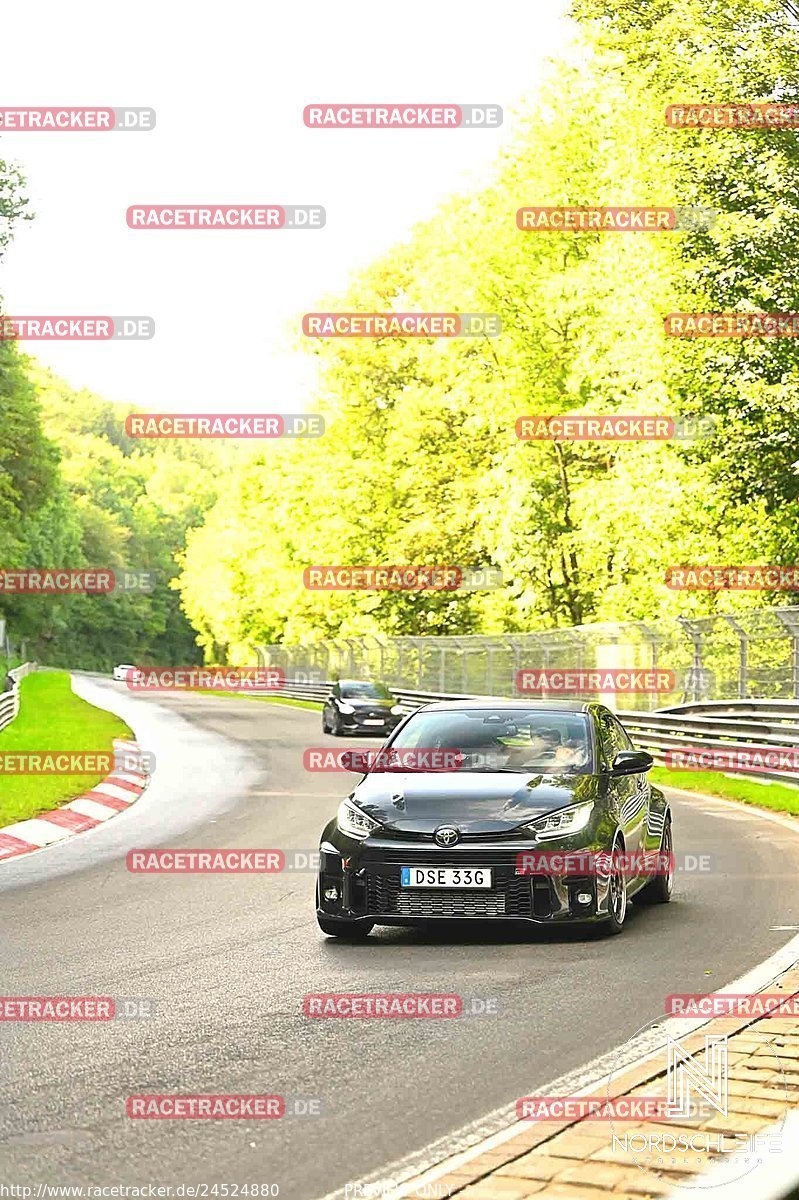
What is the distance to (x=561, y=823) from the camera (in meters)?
10.3

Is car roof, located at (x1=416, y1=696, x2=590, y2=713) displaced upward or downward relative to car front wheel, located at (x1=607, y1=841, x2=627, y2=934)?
upward

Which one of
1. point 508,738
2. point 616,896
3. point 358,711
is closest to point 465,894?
point 616,896

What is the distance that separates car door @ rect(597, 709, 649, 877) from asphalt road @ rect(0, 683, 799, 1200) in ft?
1.82

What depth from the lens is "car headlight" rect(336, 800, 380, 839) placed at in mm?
10398

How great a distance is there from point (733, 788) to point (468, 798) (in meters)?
13.6

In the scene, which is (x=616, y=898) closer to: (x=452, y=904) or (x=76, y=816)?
(x=452, y=904)

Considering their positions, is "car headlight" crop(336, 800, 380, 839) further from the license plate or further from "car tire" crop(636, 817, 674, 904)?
"car tire" crop(636, 817, 674, 904)

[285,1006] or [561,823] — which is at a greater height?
[561,823]

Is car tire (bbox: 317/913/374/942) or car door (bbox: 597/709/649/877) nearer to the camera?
car tire (bbox: 317/913/374/942)

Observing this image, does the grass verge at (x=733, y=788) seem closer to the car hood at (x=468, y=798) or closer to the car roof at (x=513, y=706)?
the car roof at (x=513, y=706)

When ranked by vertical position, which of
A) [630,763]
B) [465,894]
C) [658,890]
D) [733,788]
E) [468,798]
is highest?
[630,763]

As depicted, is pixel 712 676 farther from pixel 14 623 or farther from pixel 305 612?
pixel 14 623

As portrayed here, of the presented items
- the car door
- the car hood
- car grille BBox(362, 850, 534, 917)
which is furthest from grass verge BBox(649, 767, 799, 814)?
car grille BBox(362, 850, 534, 917)

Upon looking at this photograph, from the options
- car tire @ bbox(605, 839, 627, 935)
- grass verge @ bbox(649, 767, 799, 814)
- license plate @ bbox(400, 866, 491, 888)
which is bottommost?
grass verge @ bbox(649, 767, 799, 814)
